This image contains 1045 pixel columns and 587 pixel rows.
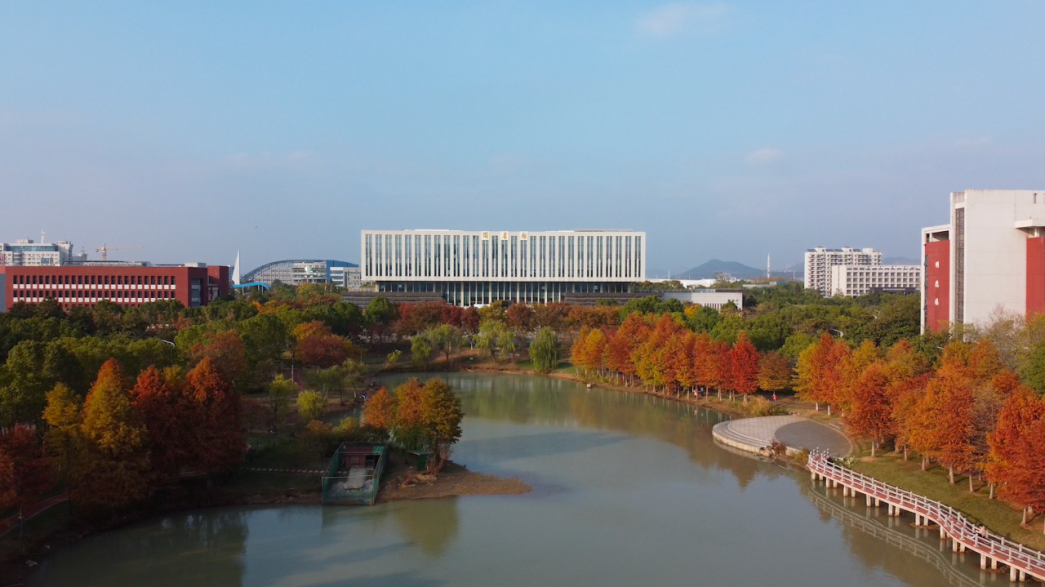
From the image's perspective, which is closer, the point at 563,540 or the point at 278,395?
the point at 563,540

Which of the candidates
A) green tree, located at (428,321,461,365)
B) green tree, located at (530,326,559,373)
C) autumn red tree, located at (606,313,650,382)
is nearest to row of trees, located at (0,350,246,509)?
autumn red tree, located at (606,313,650,382)

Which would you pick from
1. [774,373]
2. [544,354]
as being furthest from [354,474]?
[544,354]

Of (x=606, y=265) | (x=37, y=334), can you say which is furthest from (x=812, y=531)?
(x=606, y=265)

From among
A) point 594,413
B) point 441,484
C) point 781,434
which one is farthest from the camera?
point 594,413

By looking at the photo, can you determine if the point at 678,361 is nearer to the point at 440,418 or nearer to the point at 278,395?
the point at 440,418

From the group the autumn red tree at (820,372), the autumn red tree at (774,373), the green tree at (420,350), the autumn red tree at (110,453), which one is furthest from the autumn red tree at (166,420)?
the green tree at (420,350)

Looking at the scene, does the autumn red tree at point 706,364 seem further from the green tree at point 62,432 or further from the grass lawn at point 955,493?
the green tree at point 62,432

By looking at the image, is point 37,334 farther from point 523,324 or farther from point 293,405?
point 523,324
